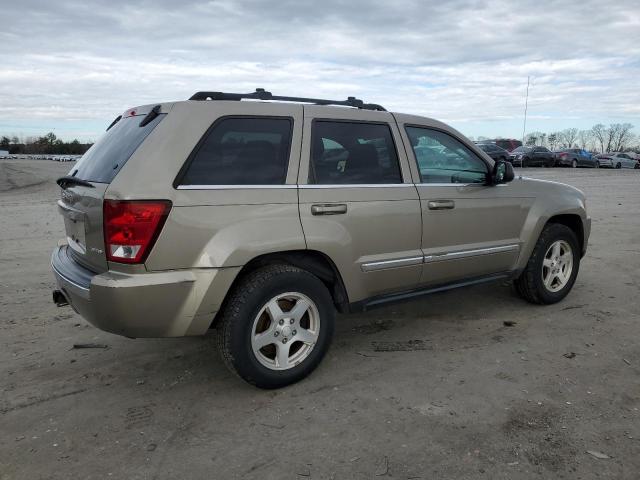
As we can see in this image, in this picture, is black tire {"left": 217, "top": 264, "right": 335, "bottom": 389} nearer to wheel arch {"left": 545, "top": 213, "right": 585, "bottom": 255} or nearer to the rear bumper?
the rear bumper

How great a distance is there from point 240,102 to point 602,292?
4250mm

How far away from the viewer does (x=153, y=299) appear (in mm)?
2971

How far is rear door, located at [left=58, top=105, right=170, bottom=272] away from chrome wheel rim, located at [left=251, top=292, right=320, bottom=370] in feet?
3.34

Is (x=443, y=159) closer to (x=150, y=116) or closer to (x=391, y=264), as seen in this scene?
(x=391, y=264)

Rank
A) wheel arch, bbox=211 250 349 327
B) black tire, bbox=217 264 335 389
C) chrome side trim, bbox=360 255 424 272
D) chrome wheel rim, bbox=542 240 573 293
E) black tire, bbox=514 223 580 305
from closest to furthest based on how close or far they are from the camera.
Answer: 1. black tire, bbox=217 264 335 389
2. wheel arch, bbox=211 250 349 327
3. chrome side trim, bbox=360 255 424 272
4. black tire, bbox=514 223 580 305
5. chrome wheel rim, bbox=542 240 573 293

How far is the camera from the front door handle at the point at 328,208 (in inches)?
137

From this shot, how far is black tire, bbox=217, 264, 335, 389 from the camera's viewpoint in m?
3.21

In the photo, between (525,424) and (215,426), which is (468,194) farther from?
(215,426)

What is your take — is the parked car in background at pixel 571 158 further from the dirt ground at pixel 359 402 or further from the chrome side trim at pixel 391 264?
the chrome side trim at pixel 391 264

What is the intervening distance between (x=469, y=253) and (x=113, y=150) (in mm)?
2797

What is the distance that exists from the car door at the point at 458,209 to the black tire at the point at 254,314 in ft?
3.75

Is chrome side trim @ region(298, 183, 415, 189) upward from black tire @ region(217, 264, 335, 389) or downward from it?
upward

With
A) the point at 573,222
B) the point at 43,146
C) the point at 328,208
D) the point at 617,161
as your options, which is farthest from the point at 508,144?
the point at 43,146

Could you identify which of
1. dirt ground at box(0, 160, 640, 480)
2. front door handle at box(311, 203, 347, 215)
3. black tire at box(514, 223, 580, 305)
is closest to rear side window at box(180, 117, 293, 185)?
front door handle at box(311, 203, 347, 215)
